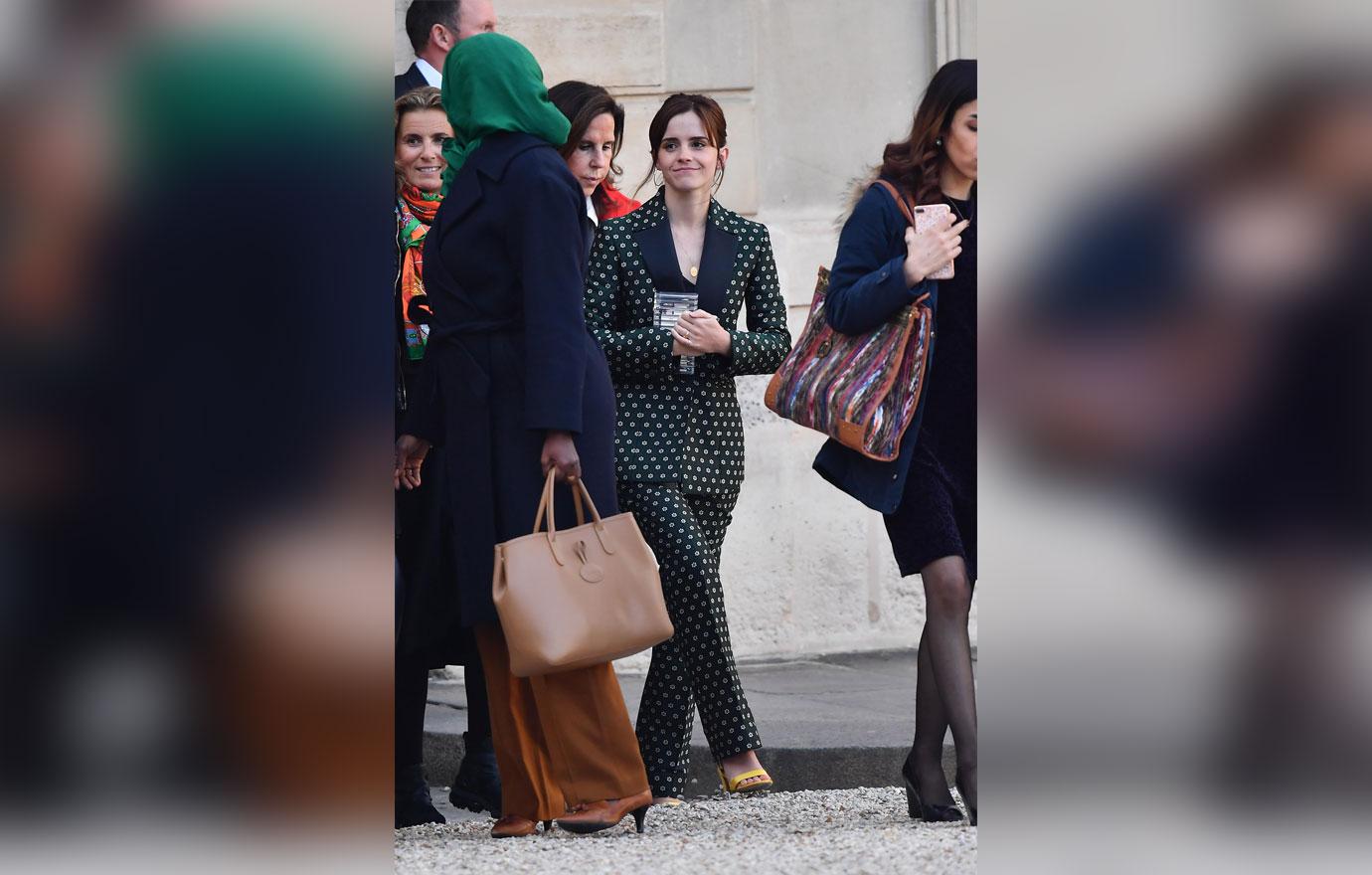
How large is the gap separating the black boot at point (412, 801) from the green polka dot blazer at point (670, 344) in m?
0.88

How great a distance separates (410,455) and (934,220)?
1.30 meters

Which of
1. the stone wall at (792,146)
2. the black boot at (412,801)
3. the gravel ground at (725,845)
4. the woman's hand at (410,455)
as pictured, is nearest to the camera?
the gravel ground at (725,845)

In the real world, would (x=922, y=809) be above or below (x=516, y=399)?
below

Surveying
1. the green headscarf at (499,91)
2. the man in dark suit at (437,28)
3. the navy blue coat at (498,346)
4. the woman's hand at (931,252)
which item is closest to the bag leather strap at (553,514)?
the navy blue coat at (498,346)

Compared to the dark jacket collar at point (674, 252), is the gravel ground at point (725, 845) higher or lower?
lower

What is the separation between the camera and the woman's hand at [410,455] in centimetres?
469

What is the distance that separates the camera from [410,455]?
4.71m

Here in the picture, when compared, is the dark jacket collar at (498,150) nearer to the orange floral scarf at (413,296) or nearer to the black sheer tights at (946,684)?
the orange floral scarf at (413,296)

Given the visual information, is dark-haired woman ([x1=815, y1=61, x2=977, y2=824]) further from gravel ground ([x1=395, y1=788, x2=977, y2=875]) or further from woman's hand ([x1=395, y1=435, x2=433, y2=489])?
woman's hand ([x1=395, y1=435, x2=433, y2=489])

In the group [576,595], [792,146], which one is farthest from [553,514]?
[792,146]

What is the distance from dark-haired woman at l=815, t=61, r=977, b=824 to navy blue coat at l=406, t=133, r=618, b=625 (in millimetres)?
618
